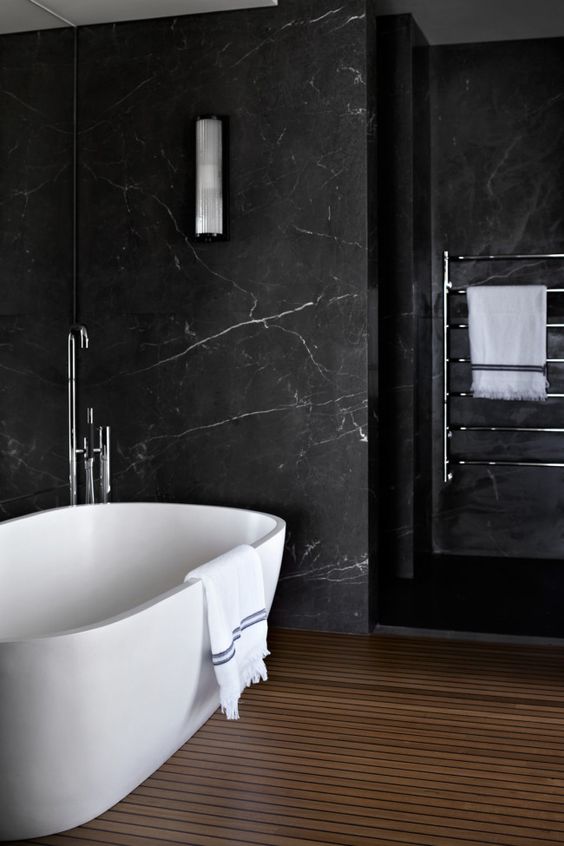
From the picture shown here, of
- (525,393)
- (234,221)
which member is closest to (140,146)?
(234,221)

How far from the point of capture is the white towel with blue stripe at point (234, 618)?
109 inches

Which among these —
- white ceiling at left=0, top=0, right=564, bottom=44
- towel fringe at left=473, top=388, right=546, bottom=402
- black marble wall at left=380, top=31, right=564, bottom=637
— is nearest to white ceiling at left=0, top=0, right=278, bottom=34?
white ceiling at left=0, top=0, right=564, bottom=44

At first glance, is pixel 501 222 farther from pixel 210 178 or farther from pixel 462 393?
pixel 210 178

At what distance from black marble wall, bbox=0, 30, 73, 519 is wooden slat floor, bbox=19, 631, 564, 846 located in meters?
1.36

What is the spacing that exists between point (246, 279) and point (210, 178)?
0.46 metres

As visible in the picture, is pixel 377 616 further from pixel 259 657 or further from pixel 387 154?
pixel 387 154

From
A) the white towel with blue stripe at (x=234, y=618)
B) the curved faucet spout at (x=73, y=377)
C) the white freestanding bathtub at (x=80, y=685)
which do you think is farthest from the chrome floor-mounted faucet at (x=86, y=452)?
the white towel with blue stripe at (x=234, y=618)

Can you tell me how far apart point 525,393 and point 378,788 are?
2.79 meters

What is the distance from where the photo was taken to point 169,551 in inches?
154

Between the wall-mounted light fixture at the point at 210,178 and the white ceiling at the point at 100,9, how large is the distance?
1.55 feet

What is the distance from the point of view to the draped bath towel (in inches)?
195

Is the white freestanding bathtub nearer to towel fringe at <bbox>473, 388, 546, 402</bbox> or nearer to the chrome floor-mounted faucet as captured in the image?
the chrome floor-mounted faucet

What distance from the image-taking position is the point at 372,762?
2.83 metres

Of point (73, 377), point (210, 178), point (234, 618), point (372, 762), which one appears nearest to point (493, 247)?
point (210, 178)
